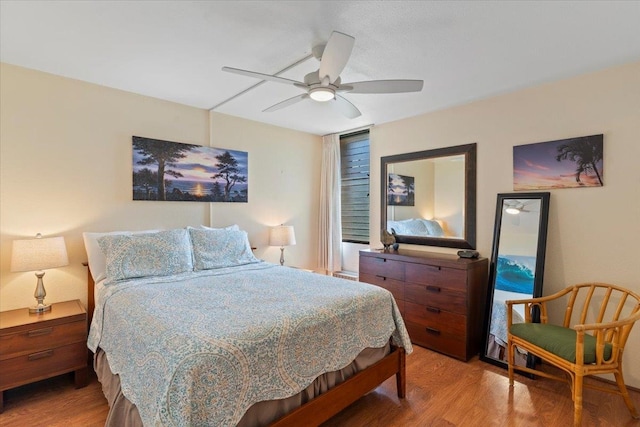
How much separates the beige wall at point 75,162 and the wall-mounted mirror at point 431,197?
1845 mm

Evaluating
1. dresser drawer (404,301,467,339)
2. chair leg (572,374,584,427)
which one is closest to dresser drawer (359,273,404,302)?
dresser drawer (404,301,467,339)

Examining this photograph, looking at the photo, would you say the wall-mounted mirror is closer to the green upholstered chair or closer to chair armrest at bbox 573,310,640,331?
the green upholstered chair

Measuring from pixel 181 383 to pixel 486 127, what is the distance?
322 cm

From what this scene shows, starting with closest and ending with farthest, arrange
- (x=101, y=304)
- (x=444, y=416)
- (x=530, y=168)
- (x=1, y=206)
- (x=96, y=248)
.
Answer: (x=444, y=416) < (x=101, y=304) < (x=1, y=206) < (x=96, y=248) < (x=530, y=168)

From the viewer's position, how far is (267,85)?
2.85m

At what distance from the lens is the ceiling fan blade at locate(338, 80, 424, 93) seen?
80.7 inches

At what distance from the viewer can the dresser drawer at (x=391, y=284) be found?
10.8 feet

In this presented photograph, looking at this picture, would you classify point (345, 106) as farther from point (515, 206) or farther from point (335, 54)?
point (515, 206)

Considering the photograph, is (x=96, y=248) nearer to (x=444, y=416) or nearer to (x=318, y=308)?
(x=318, y=308)

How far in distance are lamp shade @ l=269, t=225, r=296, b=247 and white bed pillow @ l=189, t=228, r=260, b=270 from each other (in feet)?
2.11

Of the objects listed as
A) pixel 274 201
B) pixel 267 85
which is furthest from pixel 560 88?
pixel 274 201

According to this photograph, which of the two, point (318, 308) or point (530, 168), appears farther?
point (530, 168)

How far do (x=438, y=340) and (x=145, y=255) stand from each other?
2.67 m

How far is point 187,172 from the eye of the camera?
134 inches
